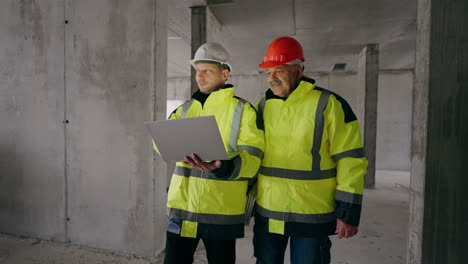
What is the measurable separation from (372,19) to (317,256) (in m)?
5.51

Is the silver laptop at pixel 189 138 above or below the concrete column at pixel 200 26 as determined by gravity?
below

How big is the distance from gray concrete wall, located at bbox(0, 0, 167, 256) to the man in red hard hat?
5.50 ft

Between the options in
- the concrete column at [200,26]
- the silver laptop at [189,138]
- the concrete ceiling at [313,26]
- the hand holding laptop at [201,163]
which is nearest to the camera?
the silver laptop at [189,138]

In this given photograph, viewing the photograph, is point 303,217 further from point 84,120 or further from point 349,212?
point 84,120

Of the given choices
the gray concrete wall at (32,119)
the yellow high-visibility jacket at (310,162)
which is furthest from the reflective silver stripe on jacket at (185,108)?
the gray concrete wall at (32,119)

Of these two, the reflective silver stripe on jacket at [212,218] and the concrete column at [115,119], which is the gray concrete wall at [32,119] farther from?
the reflective silver stripe on jacket at [212,218]

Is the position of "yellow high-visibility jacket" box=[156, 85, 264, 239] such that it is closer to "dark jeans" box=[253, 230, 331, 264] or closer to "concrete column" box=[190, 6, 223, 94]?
"dark jeans" box=[253, 230, 331, 264]

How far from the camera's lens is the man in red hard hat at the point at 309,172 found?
1.69 meters

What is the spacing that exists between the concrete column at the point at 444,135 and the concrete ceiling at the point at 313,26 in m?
3.38

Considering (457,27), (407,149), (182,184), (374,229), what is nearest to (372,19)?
(374,229)

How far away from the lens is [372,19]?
5.89 metres

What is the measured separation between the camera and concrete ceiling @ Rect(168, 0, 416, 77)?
514cm

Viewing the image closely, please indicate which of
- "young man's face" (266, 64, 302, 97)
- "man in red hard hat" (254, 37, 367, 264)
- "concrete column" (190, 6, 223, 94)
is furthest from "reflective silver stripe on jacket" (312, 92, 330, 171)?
"concrete column" (190, 6, 223, 94)

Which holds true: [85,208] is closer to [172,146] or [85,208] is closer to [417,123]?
[172,146]
